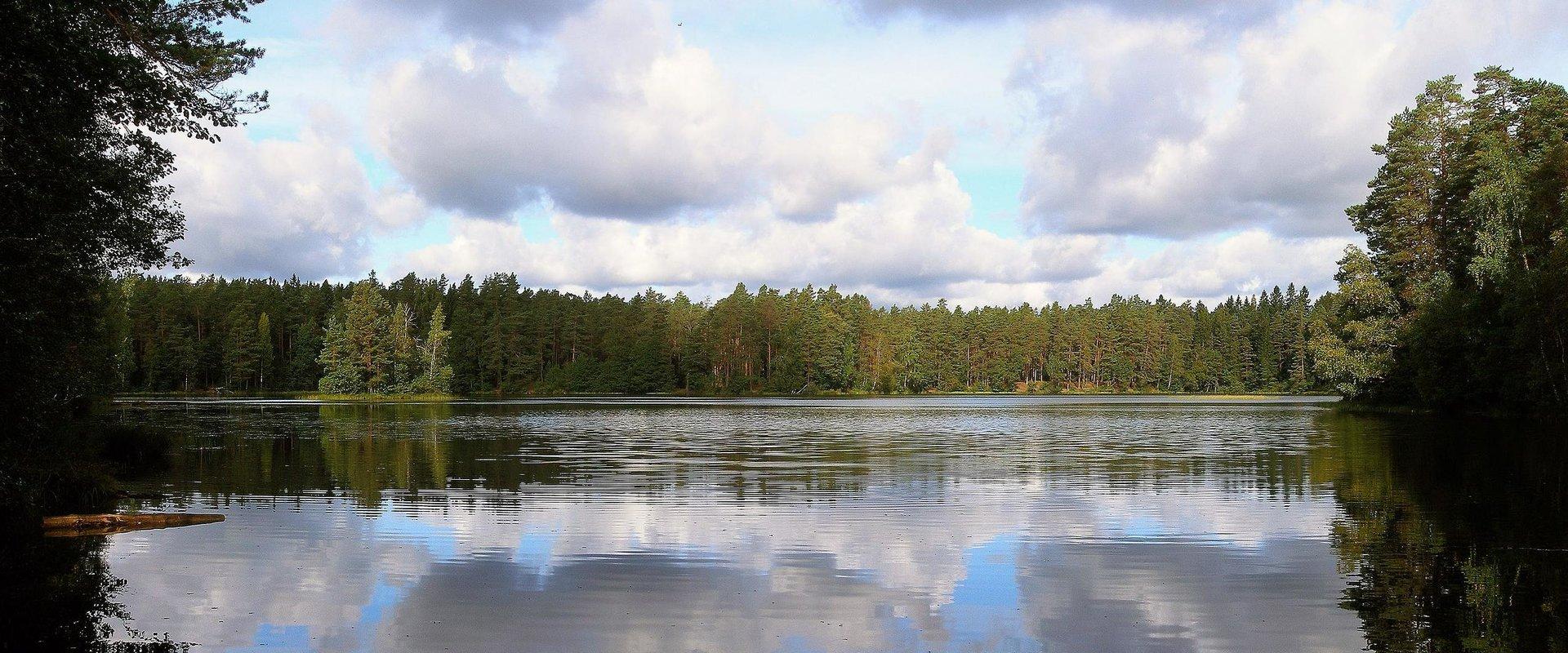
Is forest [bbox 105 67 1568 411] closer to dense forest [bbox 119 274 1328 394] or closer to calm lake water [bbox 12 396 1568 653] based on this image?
dense forest [bbox 119 274 1328 394]

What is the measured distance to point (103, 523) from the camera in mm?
16516

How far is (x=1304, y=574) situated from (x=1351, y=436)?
109 feet

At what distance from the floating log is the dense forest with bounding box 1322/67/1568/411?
163 ft

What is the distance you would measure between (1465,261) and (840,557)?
196 ft

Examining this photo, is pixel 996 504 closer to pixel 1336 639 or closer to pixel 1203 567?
pixel 1203 567

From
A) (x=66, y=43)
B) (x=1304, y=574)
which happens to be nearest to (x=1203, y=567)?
(x=1304, y=574)

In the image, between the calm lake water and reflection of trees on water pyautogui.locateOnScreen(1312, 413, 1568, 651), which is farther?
the calm lake water

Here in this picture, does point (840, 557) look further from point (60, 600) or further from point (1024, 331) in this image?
point (1024, 331)

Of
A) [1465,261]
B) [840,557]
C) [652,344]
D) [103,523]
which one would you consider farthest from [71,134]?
[652,344]

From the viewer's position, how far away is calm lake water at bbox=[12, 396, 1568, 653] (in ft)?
34.0

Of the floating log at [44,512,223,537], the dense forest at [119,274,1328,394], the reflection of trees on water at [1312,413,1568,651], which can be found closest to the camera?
the reflection of trees on water at [1312,413,1568,651]

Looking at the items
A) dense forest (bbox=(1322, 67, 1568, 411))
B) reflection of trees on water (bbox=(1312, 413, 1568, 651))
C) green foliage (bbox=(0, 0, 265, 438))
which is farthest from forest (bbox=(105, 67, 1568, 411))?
reflection of trees on water (bbox=(1312, 413, 1568, 651))

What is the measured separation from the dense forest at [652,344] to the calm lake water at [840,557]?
94.4 m

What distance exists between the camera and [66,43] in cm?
1303
